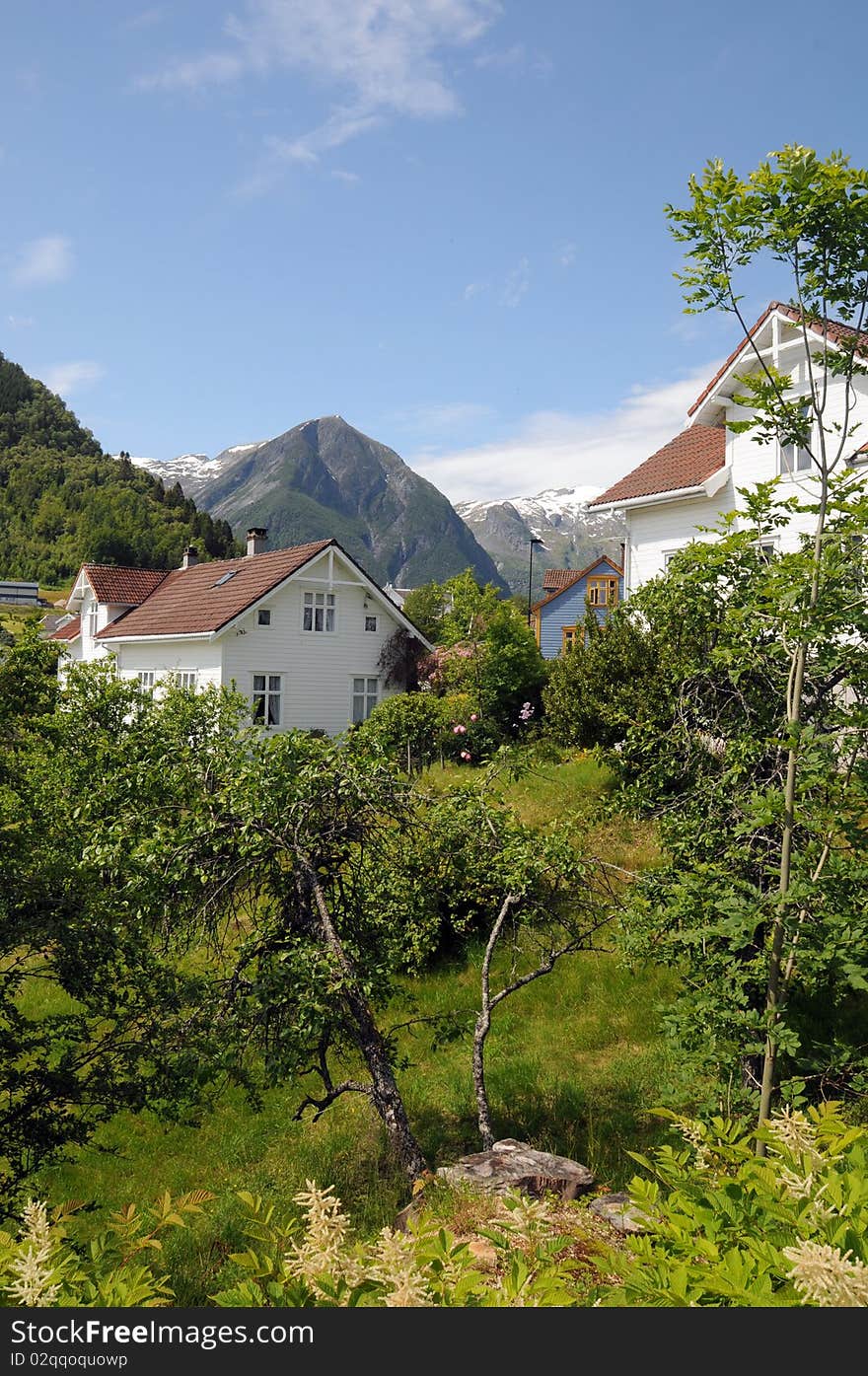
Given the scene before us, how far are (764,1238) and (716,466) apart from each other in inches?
752

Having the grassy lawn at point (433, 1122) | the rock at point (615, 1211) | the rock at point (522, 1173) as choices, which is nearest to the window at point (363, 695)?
the grassy lawn at point (433, 1122)

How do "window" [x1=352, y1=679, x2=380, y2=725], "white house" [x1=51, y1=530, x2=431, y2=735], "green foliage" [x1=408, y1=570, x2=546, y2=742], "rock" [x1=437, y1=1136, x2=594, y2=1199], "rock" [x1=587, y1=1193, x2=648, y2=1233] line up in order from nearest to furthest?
"rock" [x1=587, y1=1193, x2=648, y2=1233]
"rock" [x1=437, y1=1136, x2=594, y2=1199]
"green foliage" [x1=408, y1=570, x2=546, y2=742]
"white house" [x1=51, y1=530, x2=431, y2=735]
"window" [x1=352, y1=679, x2=380, y2=725]

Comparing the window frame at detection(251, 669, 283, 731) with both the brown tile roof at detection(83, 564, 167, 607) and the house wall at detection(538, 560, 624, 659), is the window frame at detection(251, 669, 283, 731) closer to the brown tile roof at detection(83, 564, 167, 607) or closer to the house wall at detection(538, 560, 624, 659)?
the brown tile roof at detection(83, 564, 167, 607)

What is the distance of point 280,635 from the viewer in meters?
29.2

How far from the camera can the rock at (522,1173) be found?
6418 millimetres

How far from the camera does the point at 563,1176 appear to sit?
6.58 meters

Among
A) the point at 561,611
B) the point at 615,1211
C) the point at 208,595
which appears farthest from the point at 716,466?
the point at 561,611

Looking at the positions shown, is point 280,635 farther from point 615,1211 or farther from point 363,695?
point 615,1211

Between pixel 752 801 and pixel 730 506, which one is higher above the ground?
pixel 730 506

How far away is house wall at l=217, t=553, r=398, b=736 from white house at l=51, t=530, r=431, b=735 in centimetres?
3

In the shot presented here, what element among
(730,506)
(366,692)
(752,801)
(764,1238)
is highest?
(730,506)

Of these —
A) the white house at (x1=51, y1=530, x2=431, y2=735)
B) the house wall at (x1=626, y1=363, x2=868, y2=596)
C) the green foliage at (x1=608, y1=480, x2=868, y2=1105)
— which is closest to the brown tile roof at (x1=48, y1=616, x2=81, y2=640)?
the white house at (x1=51, y1=530, x2=431, y2=735)

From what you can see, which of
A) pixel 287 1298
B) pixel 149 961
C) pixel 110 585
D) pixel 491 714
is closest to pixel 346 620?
pixel 491 714

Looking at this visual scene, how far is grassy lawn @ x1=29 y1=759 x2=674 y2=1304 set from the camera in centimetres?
746
